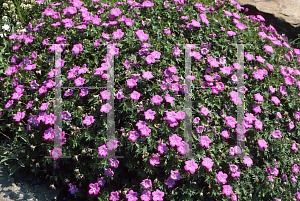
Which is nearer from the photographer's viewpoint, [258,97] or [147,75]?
[147,75]

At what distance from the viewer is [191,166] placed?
266cm

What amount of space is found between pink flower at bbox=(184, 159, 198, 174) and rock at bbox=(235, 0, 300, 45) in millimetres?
3592

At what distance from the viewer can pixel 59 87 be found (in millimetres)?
3066

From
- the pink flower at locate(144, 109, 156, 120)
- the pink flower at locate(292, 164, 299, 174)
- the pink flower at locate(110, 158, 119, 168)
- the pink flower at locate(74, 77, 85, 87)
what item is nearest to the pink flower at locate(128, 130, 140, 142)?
the pink flower at locate(144, 109, 156, 120)

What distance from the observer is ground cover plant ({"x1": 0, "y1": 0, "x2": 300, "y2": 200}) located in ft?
9.20

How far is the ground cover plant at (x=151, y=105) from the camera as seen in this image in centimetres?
280

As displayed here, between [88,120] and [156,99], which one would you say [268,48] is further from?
[88,120]

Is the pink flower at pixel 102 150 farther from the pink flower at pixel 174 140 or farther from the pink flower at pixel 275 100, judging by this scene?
the pink flower at pixel 275 100

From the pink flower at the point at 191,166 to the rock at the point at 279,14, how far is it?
3592 mm

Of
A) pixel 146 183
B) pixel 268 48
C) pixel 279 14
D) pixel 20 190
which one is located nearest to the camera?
pixel 146 183

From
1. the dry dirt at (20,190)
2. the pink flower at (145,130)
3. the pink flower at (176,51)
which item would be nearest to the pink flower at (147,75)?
the pink flower at (176,51)

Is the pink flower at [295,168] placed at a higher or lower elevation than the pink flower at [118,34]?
lower

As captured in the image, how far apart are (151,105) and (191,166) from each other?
742 mm

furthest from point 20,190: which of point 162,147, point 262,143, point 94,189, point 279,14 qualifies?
point 279,14
